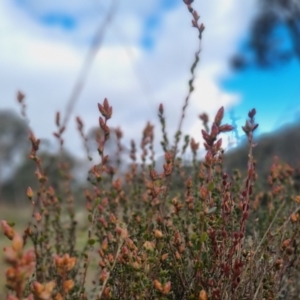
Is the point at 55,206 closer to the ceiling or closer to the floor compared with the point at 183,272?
closer to the ceiling

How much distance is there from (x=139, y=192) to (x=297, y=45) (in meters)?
7.89

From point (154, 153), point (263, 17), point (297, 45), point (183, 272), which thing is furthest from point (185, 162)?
point (263, 17)

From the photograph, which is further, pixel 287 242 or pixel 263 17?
pixel 263 17

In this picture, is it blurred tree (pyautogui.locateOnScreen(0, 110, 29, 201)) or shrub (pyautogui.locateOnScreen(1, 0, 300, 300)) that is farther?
blurred tree (pyautogui.locateOnScreen(0, 110, 29, 201))

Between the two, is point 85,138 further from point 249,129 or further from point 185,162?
point 249,129

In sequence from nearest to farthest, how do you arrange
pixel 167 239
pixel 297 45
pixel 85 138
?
pixel 167 239 → pixel 85 138 → pixel 297 45

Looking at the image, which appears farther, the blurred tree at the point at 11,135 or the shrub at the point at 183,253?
the blurred tree at the point at 11,135

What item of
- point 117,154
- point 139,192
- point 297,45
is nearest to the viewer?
point 139,192

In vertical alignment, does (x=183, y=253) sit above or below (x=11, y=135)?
below

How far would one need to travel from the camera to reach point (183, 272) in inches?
66.6

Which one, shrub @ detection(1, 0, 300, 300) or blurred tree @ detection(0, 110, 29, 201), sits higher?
blurred tree @ detection(0, 110, 29, 201)

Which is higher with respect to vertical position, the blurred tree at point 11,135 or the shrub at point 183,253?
the blurred tree at point 11,135

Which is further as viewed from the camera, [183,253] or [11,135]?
[11,135]

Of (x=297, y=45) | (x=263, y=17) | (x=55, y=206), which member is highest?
(x=263, y=17)
